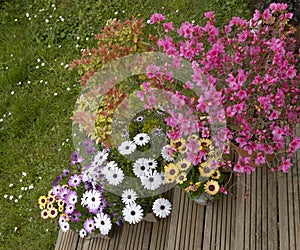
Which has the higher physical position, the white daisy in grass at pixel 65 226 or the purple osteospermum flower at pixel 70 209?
the purple osteospermum flower at pixel 70 209

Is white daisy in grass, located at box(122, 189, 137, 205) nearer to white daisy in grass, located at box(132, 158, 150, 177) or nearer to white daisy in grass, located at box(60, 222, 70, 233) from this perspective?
white daisy in grass, located at box(132, 158, 150, 177)

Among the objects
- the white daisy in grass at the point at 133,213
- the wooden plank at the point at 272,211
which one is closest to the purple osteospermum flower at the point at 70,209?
the white daisy in grass at the point at 133,213

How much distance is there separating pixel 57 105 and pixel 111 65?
1.37 metres

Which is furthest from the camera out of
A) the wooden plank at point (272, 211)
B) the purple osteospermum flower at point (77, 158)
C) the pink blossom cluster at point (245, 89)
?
the purple osteospermum flower at point (77, 158)

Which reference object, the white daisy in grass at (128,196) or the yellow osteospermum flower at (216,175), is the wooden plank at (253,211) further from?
the white daisy in grass at (128,196)

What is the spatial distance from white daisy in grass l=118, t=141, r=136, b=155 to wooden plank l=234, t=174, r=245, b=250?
1.71 ft

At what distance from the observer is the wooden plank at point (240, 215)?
5.82 feet

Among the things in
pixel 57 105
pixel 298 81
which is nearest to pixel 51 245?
pixel 57 105

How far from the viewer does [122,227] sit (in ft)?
6.52

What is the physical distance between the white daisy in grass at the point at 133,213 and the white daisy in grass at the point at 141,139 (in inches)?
11.6

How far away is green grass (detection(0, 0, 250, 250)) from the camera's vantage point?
2.81m

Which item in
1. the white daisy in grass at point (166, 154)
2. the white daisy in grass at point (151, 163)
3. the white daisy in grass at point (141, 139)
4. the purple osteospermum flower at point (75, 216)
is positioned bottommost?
the purple osteospermum flower at point (75, 216)

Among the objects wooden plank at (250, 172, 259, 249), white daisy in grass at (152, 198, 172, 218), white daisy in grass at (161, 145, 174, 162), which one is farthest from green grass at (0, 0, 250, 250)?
wooden plank at (250, 172, 259, 249)

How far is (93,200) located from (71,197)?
15 centimetres
